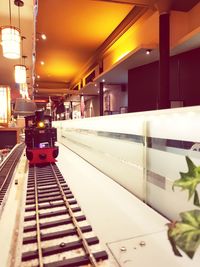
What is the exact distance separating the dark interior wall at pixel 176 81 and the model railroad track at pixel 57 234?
5869 mm

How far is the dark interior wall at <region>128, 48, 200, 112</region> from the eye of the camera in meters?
7.88

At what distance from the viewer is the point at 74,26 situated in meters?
10.7

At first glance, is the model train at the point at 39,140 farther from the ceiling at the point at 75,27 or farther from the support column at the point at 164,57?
the support column at the point at 164,57

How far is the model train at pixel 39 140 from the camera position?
6.28 metres

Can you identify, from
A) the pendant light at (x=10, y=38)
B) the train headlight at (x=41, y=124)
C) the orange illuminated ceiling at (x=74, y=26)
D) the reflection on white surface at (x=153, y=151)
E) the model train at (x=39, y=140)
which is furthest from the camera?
the orange illuminated ceiling at (x=74, y=26)

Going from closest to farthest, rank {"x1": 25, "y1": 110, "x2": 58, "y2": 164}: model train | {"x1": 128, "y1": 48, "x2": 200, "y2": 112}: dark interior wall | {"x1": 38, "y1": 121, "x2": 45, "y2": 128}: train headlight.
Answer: {"x1": 25, "y1": 110, "x2": 58, "y2": 164}: model train, {"x1": 38, "y1": 121, "x2": 45, "y2": 128}: train headlight, {"x1": 128, "y1": 48, "x2": 200, "y2": 112}: dark interior wall

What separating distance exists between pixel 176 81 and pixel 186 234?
27.3 feet

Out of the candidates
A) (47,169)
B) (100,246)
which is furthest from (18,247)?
(47,169)

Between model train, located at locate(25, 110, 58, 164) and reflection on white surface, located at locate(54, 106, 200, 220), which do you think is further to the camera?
model train, located at locate(25, 110, 58, 164)

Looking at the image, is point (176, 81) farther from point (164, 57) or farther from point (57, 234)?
point (57, 234)

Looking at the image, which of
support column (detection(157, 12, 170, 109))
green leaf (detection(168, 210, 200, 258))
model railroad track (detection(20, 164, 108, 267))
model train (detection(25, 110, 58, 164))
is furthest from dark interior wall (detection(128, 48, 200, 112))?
green leaf (detection(168, 210, 200, 258))

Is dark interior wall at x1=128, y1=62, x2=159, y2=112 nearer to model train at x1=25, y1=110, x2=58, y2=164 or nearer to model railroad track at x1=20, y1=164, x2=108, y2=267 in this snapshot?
model train at x1=25, y1=110, x2=58, y2=164

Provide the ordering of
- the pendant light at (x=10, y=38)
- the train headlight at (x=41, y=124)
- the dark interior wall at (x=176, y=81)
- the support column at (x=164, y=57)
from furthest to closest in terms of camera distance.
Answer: the dark interior wall at (x=176, y=81) → the support column at (x=164, y=57) → the train headlight at (x=41, y=124) → the pendant light at (x=10, y=38)

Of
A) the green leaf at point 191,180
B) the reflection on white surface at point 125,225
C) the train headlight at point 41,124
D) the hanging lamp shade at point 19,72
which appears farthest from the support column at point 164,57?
the green leaf at point 191,180
